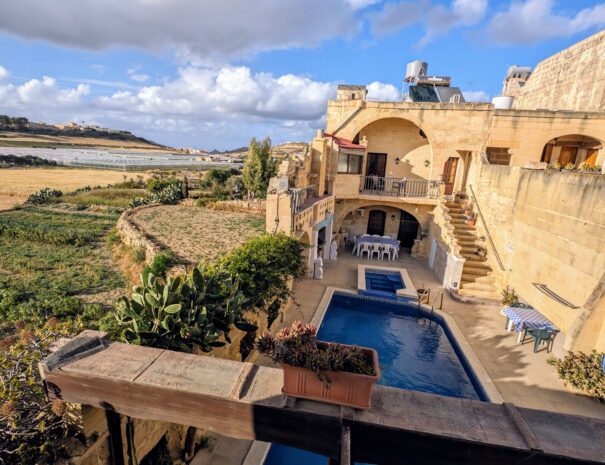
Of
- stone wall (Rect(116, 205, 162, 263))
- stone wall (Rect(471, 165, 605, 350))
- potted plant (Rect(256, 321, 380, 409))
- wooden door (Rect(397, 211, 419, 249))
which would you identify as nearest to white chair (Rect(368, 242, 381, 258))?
wooden door (Rect(397, 211, 419, 249))

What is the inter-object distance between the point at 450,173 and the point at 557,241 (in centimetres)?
952

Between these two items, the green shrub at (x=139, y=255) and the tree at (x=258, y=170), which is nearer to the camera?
the green shrub at (x=139, y=255)

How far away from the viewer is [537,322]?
8883mm

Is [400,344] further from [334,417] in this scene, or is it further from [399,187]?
[399,187]

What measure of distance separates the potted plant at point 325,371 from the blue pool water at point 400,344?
12.5ft

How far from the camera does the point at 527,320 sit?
29.3 feet

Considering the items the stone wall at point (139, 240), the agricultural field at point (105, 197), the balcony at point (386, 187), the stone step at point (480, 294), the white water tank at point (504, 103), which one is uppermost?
the white water tank at point (504, 103)

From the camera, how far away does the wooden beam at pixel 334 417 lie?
7.38ft

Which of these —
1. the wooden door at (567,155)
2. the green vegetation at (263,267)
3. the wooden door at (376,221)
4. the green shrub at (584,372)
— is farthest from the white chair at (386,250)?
the wooden door at (567,155)

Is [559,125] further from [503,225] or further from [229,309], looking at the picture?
[229,309]

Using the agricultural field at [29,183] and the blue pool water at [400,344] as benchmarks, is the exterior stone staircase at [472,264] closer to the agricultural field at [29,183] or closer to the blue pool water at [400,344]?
the blue pool water at [400,344]

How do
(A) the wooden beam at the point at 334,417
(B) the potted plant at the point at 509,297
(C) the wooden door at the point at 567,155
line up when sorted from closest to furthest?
(A) the wooden beam at the point at 334,417 → (B) the potted plant at the point at 509,297 → (C) the wooden door at the point at 567,155

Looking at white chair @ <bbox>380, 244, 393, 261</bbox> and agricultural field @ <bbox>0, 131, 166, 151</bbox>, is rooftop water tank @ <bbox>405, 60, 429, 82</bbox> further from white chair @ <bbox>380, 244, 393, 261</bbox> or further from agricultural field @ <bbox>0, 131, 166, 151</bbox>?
agricultural field @ <bbox>0, 131, 166, 151</bbox>

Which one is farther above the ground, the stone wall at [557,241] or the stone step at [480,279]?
the stone wall at [557,241]
